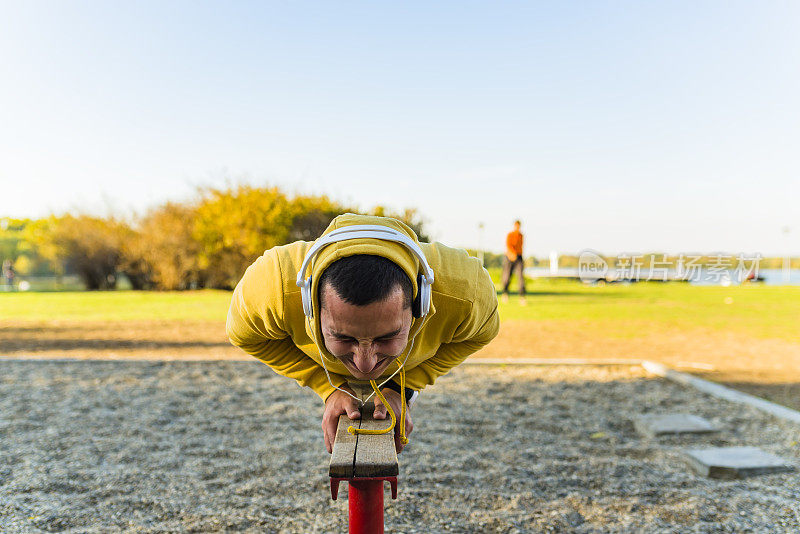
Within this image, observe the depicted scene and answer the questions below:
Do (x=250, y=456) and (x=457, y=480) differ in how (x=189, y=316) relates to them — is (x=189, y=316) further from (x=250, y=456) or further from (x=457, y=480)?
(x=457, y=480)

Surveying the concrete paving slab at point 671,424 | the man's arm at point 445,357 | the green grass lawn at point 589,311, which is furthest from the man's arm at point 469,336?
the green grass lawn at point 589,311

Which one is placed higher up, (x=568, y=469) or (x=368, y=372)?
(x=368, y=372)

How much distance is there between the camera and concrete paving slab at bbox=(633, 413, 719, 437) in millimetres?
3789

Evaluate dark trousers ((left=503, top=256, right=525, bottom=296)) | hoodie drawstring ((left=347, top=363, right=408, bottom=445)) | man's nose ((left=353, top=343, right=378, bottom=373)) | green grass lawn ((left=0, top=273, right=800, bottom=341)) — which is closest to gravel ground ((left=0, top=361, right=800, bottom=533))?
hoodie drawstring ((left=347, top=363, right=408, bottom=445))

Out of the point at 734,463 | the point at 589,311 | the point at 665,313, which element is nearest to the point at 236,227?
the point at 589,311

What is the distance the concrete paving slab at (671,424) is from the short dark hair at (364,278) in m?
3.18

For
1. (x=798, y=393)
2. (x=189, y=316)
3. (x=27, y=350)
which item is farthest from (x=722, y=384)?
(x=189, y=316)

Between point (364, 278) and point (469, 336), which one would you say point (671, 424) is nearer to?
point (469, 336)

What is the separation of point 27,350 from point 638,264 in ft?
62.9

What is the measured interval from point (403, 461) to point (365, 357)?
2183 millimetres

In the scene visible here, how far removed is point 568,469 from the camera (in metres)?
3.20

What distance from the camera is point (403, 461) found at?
334 centimetres

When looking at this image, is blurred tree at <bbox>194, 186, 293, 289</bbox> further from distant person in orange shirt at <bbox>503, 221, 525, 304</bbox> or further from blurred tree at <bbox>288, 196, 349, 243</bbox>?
distant person in orange shirt at <bbox>503, 221, 525, 304</bbox>

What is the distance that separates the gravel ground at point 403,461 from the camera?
2.62 meters
